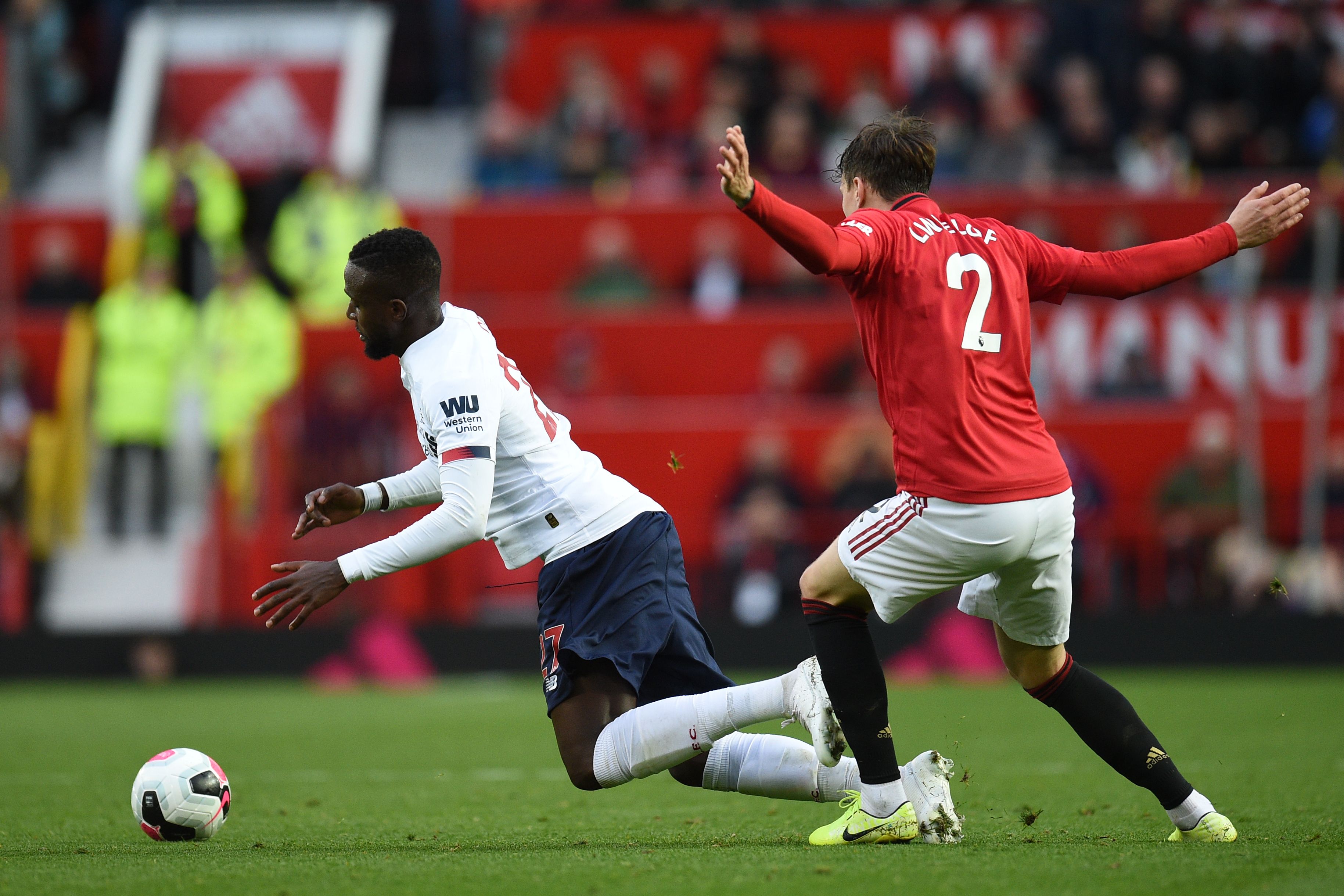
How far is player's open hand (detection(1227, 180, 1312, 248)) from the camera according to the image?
4984 mm

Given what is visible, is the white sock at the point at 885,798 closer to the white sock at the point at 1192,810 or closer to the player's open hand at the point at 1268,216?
the white sock at the point at 1192,810

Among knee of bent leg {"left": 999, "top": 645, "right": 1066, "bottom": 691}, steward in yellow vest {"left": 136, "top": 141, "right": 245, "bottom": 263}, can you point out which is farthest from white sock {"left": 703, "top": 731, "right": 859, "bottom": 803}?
steward in yellow vest {"left": 136, "top": 141, "right": 245, "bottom": 263}

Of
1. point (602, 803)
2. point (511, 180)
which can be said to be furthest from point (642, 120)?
point (602, 803)

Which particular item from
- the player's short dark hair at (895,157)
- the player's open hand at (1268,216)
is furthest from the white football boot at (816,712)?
the player's open hand at (1268,216)

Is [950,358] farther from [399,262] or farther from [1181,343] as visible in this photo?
[1181,343]

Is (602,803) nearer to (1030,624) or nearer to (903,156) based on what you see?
(1030,624)

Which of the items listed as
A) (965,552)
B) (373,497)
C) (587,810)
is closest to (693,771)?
(587,810)

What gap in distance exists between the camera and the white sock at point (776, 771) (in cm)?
514

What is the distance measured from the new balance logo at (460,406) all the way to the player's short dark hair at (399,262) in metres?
0.40

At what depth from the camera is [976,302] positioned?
471cm

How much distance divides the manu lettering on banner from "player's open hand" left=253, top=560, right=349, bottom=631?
10282 mm

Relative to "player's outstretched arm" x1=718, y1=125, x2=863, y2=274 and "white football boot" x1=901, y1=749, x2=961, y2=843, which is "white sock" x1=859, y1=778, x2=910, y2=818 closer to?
"white football boot" x1=901, y1=749, x2=961, y2=843

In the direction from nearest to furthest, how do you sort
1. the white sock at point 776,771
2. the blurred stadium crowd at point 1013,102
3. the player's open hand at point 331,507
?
1. the player's open hand at point 331,507
2. the white sock at point 776,771
3. the blurred stadium crowd at point 1013,102

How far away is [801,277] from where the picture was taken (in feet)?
49.5
